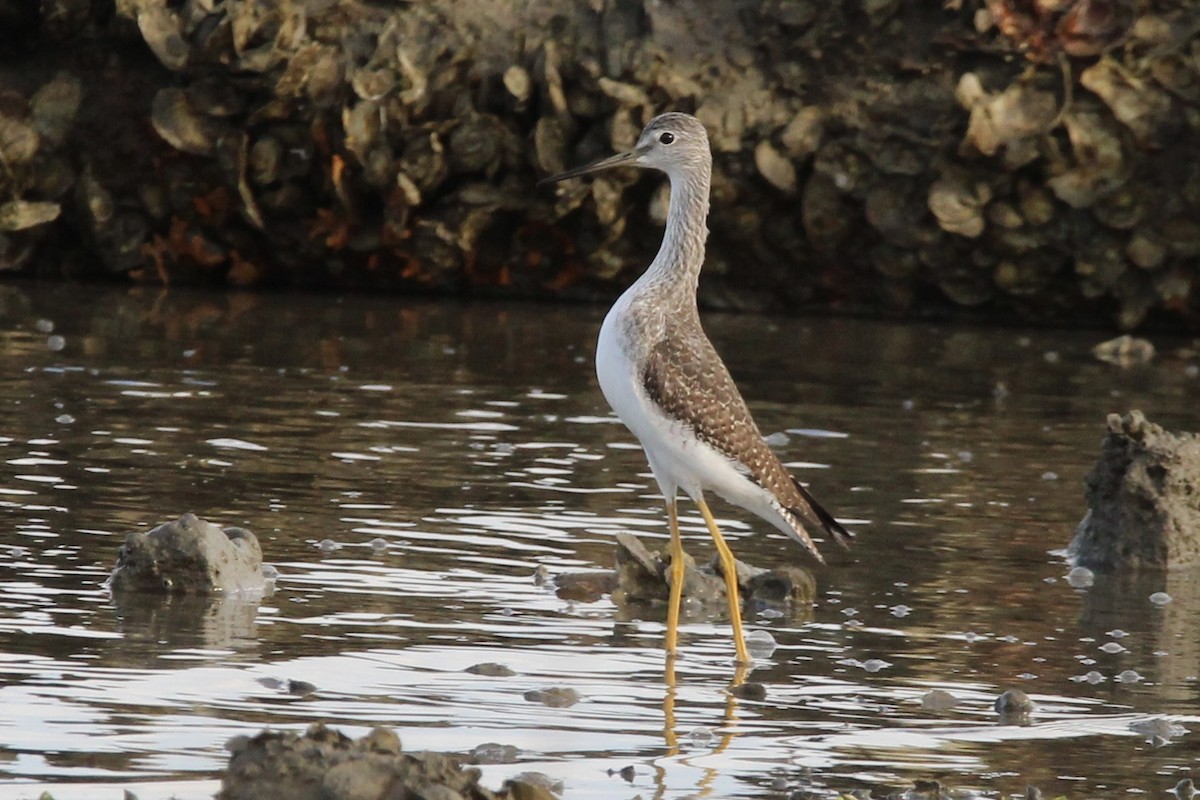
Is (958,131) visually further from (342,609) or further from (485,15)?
(342,609)

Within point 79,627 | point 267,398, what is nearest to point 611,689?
point 79,627

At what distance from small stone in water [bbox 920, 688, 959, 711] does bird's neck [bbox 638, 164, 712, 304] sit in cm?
208

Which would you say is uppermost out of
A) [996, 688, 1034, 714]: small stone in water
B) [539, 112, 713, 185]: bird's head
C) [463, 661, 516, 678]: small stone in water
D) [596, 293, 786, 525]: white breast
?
[539, 112, 713, 185]: bird's head

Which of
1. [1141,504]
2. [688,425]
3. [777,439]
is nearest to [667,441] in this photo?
[688,425]

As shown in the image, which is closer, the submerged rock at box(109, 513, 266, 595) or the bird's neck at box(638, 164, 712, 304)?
the submerged rock at box(109, 513, 266, 595)

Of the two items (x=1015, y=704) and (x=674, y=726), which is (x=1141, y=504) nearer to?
(x=1015, y=704)

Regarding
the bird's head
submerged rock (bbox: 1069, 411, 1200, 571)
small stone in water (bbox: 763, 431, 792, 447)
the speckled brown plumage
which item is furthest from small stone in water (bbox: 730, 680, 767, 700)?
small stone in water (bbox: 763, 431, 792, 447)

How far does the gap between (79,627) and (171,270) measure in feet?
37.8

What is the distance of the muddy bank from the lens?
16844 mm

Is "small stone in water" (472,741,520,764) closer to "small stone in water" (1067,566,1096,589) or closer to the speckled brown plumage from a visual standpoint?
the speckled brown plumage

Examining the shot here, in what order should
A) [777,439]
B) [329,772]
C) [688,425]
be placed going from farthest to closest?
[777,439] < [688,425] < [329,772]

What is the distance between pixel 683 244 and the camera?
793 centimetres

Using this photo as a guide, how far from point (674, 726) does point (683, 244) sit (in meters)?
2.55

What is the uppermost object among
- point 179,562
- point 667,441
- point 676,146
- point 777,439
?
point 676,146
